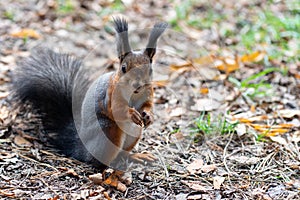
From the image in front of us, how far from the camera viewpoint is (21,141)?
2838 millimetres

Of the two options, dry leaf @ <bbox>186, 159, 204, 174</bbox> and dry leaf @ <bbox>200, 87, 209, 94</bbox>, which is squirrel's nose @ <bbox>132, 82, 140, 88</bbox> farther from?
dry leaf @ <bbox>200, 87, 209, 94</bbox>

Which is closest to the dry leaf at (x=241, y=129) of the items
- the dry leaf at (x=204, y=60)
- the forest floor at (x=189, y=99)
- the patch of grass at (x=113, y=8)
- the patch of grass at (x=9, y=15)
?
the forest floor at (x=189, y=99)

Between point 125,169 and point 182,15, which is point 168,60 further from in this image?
point 125,169

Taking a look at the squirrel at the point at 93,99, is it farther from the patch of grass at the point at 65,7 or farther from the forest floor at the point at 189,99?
the patch of grass at the point at 65,7

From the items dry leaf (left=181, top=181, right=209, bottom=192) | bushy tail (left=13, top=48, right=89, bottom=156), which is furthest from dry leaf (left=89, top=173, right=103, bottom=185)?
dry leaf (left=181, top=181, right=209, bottom=192)

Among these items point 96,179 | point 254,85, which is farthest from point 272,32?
point 96,179

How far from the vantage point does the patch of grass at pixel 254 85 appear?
343 cm

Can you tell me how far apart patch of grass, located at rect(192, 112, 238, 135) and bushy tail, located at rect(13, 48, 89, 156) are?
75 cm

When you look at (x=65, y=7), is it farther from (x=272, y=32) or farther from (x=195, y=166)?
(x=195, y=166)

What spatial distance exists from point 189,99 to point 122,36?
121cm

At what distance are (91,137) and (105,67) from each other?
1.28 metres

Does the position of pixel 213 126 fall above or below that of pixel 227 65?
below

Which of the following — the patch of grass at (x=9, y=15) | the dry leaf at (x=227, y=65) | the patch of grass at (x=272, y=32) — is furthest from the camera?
the patch of grass at (x=9, y=15)

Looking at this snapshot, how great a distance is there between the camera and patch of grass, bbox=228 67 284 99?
343 centimetres
